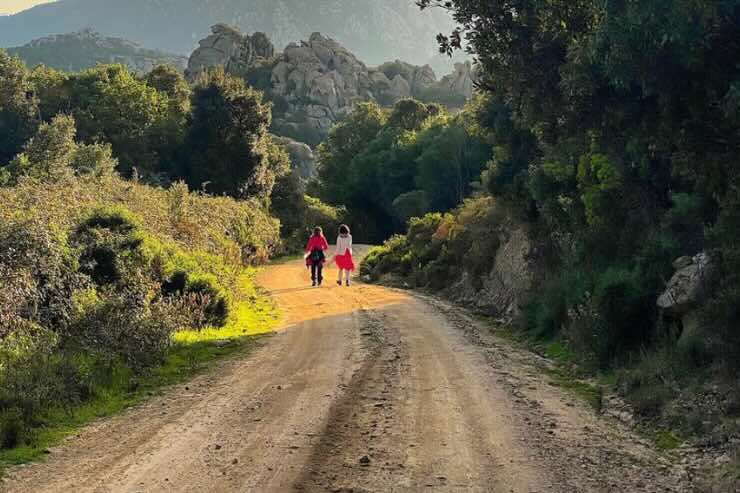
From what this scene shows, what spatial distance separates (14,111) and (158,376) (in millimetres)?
42536

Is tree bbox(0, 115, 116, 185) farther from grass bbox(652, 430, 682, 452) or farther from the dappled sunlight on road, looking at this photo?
grass bbox(652, 430, 682, 452)

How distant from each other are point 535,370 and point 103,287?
875 centimetres

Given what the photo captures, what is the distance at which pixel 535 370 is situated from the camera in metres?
11.2

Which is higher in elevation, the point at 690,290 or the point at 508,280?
the point at 690,290

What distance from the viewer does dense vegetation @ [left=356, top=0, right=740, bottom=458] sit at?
8.30 meters

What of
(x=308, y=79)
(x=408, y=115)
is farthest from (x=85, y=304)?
(x=308, y=79)

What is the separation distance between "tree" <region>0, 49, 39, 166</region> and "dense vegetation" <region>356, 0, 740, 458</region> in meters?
40.4

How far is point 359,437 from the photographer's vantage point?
723 cm

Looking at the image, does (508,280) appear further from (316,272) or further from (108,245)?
(108,245)

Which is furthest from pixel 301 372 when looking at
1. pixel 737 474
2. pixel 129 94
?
pixel 129 94

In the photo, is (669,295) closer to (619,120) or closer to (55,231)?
(619,120)

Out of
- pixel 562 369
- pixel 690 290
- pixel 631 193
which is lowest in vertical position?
pixel 562 369

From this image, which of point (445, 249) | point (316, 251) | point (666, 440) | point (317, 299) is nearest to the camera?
point (666, 440)

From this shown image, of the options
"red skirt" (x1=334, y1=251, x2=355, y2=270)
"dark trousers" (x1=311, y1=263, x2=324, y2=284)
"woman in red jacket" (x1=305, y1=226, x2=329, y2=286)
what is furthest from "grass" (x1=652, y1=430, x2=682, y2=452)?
"dark trousers" (x1=311, y1=263, x2=324, y2=284)
